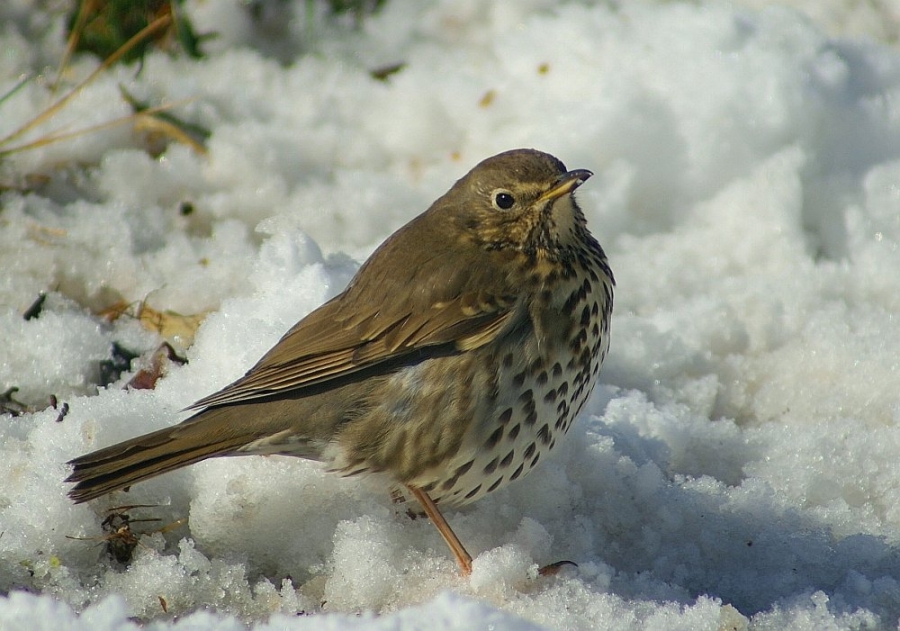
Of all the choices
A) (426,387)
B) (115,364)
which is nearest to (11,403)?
(115,364)

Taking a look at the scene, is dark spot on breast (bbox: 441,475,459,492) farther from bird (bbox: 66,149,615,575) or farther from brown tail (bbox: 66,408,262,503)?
brown tail (bbox: 66,408,262,503)

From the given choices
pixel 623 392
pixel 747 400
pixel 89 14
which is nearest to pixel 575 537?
pixel 623 392

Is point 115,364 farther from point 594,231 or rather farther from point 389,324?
point 594,231

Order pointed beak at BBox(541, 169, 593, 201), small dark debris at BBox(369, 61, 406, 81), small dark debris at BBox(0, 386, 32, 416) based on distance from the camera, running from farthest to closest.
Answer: small dark debris at BBox(369, 61, 406, 81) → small dark debris at BBox(0, 386, 32, 416) → pointed beak at BBox(541, 169, 593, 201)

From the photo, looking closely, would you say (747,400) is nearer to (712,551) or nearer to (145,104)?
(712,551)

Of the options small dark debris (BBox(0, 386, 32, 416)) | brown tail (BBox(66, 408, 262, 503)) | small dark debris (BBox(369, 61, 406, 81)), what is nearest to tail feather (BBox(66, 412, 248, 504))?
brown tail (BBox(66, 408, 262, 503))

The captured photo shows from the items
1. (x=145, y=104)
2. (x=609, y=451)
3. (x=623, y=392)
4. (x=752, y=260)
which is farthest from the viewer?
(x=145, y=104)

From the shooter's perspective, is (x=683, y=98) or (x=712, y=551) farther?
(x=683, y=98)
